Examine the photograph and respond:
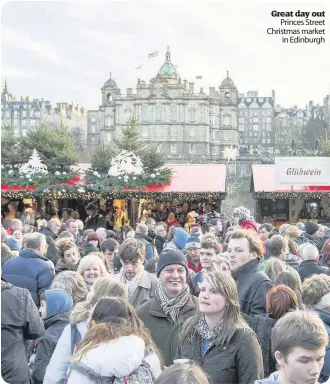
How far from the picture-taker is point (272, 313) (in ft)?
13.6

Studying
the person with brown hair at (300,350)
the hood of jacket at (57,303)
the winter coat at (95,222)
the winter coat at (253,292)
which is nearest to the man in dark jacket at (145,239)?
the winter coat at (253,292)

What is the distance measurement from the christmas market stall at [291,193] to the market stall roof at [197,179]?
1062mm

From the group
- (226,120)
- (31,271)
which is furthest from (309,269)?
(226,120)

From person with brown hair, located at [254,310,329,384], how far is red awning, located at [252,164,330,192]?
1749 centimetres

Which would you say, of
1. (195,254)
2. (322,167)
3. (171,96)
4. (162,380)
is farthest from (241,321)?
(171,96)

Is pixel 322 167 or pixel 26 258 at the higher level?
pixel 322 167

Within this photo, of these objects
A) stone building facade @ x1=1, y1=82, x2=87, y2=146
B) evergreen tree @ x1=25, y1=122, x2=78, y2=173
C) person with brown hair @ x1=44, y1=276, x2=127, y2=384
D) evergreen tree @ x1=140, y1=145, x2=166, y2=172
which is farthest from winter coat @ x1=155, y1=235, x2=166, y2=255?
stone building facade @ x1=1, y1=82, x2=87, y2=146

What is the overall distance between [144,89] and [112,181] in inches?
2791

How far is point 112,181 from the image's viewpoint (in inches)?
805

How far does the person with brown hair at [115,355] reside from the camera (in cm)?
304

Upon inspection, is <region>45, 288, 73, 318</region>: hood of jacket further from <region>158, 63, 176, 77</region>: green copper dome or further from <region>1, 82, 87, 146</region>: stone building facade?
<region>1, 82, 87, 146</region>: stone building facade

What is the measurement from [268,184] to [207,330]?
58.2 feet

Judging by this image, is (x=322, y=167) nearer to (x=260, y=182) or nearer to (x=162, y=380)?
(x=260, y=182)

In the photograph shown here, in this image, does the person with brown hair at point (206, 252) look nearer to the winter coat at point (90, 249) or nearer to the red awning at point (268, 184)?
the winter coat at point (90, 249)
